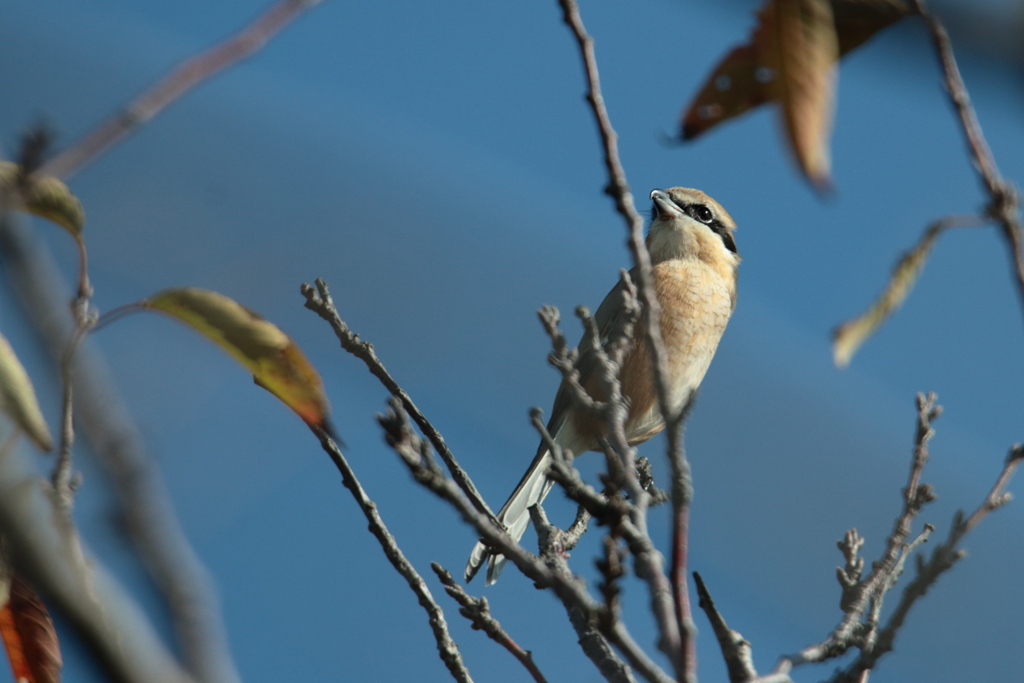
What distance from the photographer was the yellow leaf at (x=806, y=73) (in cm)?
123

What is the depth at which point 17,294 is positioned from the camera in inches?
43.9

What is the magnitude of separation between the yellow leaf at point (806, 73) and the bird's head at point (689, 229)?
13.7 ft

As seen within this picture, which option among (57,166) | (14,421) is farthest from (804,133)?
(14,421)

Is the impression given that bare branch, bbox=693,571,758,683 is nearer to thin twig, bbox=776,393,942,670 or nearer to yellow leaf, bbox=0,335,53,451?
thin twig, bbox=776,393,942,670

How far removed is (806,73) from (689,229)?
446 cm

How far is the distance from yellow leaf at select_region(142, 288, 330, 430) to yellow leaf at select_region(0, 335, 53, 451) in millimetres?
327

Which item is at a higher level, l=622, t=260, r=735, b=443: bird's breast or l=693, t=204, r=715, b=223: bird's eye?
l=693, t=204, r=715, b=223: bird's eye

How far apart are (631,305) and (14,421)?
1.33 meters

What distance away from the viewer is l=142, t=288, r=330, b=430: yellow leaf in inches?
72.1

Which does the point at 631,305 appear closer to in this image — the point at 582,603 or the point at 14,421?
→ the point at 582,603

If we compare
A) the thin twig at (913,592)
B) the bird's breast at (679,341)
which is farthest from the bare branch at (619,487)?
the bird's breast at (679,341)

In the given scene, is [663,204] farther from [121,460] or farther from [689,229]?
[121,460]

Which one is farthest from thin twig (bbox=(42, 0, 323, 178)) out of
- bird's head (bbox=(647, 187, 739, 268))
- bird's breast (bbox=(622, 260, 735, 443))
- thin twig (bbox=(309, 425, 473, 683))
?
bird's head (bbox=(647, 187, 739, 268))

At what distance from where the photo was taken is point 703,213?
593 cm
